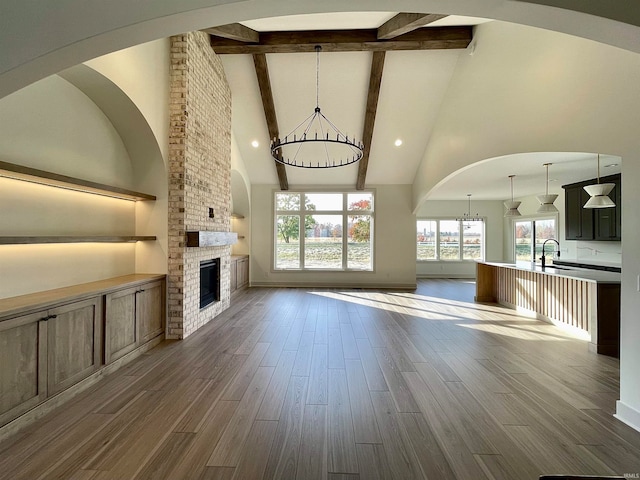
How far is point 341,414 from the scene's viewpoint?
2438mm

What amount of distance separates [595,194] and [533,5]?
4.04 m

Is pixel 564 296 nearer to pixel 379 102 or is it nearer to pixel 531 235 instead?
pixel 379 102

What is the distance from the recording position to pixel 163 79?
4.05 m

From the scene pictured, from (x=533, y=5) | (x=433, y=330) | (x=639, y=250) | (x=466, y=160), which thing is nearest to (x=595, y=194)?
(x=466, y=160)

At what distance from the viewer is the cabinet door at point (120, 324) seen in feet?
10.3

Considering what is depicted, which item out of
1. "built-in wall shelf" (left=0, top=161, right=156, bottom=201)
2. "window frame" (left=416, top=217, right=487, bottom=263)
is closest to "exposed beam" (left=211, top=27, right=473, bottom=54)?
"built-in wall shelf" (left=0, top=161, right=156, bottom=201)

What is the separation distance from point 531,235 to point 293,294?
25.5ft

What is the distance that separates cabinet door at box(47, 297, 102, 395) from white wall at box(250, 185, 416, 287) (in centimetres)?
587

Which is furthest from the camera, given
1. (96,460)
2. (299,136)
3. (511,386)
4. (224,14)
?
(299,136)

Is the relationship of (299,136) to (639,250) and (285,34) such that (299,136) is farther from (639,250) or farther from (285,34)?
(639,250)

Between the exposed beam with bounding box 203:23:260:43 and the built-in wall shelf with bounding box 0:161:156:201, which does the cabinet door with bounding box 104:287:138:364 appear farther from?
the exposed beam with bounding box 203:23:260:43

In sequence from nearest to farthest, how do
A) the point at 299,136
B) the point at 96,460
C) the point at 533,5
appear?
the point at 533,5 < the point at 96,460 < the point at 299,136

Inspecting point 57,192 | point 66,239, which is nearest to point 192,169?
point 57,192

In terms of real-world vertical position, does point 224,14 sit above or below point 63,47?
above
